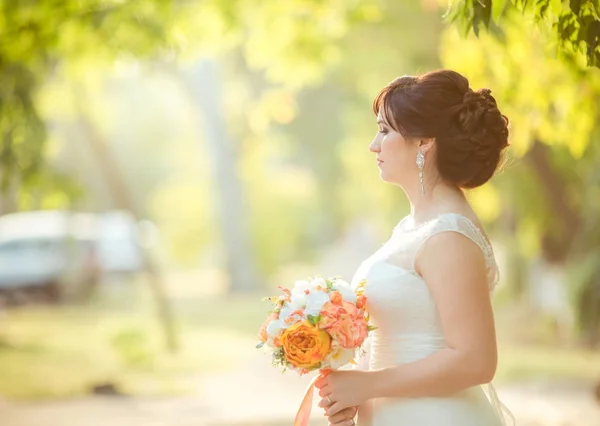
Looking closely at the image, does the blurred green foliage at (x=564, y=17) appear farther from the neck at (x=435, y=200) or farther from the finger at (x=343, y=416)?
the finger at (x=343, y=416)

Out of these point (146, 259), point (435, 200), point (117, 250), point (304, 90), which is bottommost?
point (435, 200)

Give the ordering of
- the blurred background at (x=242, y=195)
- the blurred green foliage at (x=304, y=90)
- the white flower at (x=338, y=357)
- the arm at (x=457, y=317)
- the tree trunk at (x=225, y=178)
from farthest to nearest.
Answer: the tree trunk at (x=225, y=178), the blurred background at (x=242, y=195), the blurred green foliage at (x=304, y=90), the white flower at (x=338, y=357), the arm at (x=457, y=317)

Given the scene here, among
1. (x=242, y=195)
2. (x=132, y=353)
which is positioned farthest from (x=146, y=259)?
(x=242, y=195)

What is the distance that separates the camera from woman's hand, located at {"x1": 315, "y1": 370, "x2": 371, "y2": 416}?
3.71 m

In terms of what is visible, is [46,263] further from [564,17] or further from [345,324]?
[345,324]

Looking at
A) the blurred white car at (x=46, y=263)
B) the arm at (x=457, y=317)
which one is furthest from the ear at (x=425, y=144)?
the blurred white car at (x=46, y=263)

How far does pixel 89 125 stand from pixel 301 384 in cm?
801

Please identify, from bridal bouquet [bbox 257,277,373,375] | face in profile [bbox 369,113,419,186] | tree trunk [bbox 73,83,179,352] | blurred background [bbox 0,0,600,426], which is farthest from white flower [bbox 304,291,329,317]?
tree trunk [bbox 73,83,179,352]

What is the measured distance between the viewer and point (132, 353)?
16.6m

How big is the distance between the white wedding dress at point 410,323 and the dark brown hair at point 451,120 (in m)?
0.19

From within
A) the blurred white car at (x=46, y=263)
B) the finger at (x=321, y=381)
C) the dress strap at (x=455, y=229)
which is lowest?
the finger at (x=321, y=381)

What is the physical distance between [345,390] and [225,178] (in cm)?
2775

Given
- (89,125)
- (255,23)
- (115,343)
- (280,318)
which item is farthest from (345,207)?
(280,318)

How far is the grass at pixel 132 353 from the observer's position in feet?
46.1
